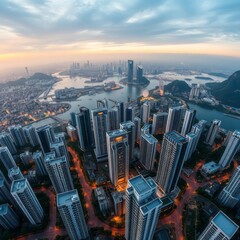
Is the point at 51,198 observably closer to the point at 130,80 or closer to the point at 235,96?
the point at 235,96

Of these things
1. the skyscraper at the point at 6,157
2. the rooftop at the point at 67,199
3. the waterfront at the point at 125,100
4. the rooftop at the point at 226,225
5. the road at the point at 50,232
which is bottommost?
the waterfront at the point at 125,100

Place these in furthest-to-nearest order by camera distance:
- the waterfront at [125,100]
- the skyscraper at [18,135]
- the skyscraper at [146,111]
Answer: the waterfront at [125,100], the skyscraper at [146,111], the skyscraper at [18,135]

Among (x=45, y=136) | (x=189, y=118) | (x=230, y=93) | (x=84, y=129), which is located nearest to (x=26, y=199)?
(x=45, y=136)

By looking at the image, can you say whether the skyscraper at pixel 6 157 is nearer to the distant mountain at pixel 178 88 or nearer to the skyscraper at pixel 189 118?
the skyscraper at pixel 189 118

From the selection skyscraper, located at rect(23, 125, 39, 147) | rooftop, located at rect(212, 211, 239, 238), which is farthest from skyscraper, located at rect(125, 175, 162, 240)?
skyscraper, located at rect(23, 125, 39, 147)

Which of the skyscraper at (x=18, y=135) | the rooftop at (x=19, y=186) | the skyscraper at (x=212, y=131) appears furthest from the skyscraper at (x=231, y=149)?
the skyscraper at (x=18, y=135)

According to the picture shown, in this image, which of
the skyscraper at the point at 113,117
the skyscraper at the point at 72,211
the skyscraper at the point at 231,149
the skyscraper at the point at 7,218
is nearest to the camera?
the skyscraper at the point at 72,211

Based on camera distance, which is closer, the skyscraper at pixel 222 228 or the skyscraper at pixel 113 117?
the skyscraper at pixel 222 228

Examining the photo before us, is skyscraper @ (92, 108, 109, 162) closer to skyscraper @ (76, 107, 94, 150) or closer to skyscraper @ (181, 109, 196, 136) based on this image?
skyscraper @ (76, 107, 94, 150)
